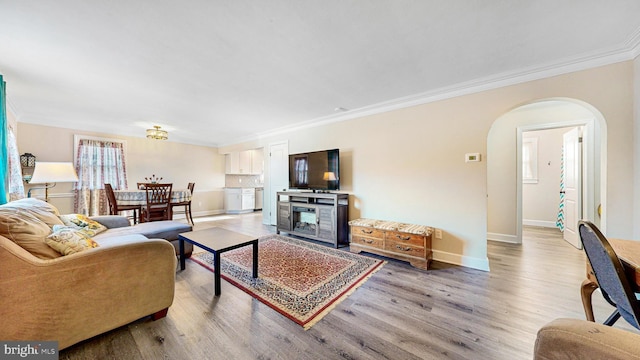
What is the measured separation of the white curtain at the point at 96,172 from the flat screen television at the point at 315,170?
4286 millimetres

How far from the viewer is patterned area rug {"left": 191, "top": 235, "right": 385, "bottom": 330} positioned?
1.88 metres

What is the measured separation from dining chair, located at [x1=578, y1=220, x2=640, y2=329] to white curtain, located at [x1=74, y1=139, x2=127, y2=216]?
7265 millimetres

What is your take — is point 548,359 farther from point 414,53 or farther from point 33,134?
point 33,134

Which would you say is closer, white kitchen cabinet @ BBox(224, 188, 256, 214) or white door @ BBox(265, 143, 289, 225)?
white door @ BBox(265, 143, 289, 225)

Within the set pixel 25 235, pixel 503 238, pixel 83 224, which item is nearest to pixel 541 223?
pixel 503 238

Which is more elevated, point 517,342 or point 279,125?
point 279,125

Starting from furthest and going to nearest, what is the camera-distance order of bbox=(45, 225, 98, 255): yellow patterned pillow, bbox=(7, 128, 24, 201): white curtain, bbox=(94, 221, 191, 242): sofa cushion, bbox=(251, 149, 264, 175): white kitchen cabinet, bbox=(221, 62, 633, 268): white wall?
bbox=(251, 149, 264, 175): white kitchen cabinet < bbox=(7, 128, 24, 201): white curtain < bbox=(94, 221, 191, 242): sofa cushion < bbox=(221, 62, 633, 268): white wall < bbox=(45, 225, 98, 255): yellow patterned pillow

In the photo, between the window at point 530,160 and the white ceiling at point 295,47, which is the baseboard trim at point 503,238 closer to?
the window at point 530,160

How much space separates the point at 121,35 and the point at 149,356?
241cm

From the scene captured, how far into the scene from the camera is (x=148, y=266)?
5.33 feet

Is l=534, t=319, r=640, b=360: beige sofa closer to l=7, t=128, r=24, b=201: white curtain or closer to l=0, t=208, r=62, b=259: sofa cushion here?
l=0, t=208, r=62, b=259: sofa cushion

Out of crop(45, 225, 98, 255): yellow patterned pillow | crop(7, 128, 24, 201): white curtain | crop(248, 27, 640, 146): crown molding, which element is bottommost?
crop(45, 225, 98, 255): yellow patterned pillow

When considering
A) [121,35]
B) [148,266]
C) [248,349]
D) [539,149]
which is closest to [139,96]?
[121,35]

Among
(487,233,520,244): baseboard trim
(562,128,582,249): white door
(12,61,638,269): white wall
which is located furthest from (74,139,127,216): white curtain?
(562,128,582,249): white door
